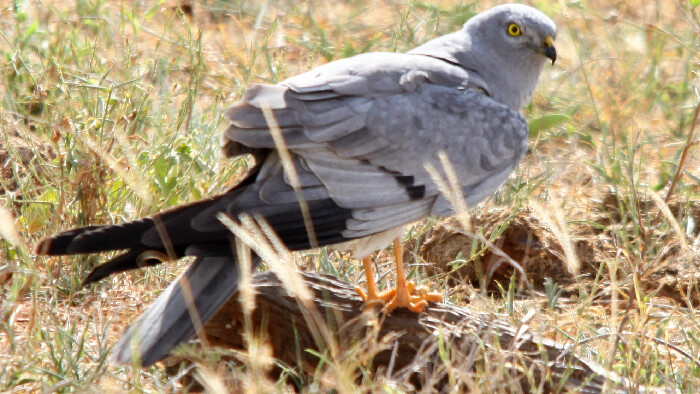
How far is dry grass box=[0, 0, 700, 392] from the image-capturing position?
3209 millimetres

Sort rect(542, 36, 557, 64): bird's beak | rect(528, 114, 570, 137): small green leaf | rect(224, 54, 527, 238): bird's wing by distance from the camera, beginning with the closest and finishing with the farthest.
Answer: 1. rect(224, 54, 527, 238): bird's wing
2. rect(542, 36, 557, 64): bird's beak
3. rect(528, 114, 570, 137): small green leaf

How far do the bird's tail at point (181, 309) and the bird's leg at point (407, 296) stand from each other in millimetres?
653

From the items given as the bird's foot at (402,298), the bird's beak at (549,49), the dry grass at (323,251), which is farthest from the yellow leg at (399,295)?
the bird's beak at (549,49)

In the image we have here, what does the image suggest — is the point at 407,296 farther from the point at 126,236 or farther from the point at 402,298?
the point at 126,236

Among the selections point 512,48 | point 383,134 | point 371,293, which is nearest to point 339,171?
point 383,134

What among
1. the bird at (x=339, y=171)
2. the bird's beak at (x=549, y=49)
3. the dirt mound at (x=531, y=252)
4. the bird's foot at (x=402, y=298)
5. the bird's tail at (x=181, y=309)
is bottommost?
the dirt mound at (x=531, y=252)

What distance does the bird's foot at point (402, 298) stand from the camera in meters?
3.65

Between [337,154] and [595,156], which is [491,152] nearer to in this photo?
[337,154]

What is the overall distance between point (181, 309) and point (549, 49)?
217 cm

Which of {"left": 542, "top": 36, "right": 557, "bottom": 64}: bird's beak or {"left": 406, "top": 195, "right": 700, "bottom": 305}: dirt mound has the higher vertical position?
{"left": 542, "top": 36, "right": 557, "bottom": 64}: bird's beak

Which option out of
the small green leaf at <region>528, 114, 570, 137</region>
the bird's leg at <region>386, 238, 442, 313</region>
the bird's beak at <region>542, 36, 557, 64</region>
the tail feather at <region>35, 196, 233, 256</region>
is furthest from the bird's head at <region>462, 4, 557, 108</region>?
the tail feather at <region>35, 196, 233, 256</region>

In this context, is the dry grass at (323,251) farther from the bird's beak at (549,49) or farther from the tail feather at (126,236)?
the bird's beak at (549,49)

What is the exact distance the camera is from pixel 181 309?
318cm

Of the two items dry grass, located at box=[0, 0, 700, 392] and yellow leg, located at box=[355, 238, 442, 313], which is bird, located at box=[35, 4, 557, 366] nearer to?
yellow leg, located at box=[355, 238, 442, 313]
